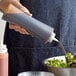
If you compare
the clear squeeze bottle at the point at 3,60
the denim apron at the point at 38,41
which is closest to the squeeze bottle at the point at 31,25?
the clear squeeze bottle at the point at 3,60

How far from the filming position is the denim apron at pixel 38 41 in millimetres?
838

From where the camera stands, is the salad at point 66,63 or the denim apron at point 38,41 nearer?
the salad at point 66,63

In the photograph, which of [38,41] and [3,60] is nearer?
[3,60]

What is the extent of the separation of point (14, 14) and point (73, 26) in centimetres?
32

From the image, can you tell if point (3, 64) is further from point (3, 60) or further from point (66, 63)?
point (66, 63)

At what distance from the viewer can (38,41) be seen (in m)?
0.84

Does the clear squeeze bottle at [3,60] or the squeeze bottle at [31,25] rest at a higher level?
the squeeze bottle at [31,25]

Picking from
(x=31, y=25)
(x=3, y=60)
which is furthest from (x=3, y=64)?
(x=31, y=25)

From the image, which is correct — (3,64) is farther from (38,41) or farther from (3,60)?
(38,41)

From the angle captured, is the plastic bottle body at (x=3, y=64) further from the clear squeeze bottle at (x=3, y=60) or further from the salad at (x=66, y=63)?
the salad at (x=66, y=63)

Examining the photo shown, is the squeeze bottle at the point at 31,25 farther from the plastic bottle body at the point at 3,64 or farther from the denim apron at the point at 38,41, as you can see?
the denim apron at the point at 38,41

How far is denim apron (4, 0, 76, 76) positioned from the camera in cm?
84

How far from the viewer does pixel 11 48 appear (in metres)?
0.84

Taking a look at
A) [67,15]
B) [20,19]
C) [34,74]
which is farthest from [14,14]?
[67,15]
